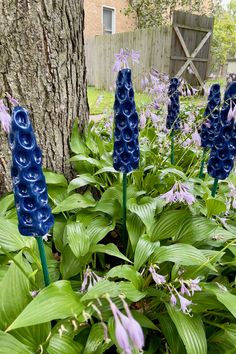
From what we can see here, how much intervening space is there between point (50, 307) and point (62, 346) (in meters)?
0.23

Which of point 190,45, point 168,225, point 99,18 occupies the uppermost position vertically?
point 99,18

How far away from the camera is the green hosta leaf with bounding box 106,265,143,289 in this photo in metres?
1.38

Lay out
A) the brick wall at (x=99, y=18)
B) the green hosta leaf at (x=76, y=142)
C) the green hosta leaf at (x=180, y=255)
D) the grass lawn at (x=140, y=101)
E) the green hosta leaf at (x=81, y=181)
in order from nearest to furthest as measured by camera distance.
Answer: the green hosta leaf at (x=180, y=255)
the green hosta leaf at (x=81, y=181)
the green hosta leaf at (x=76, y=142)
the grass lawn at (x=140, y=101)
the brick wall at (x=99, y=18)

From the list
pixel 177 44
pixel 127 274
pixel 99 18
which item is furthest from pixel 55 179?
pixel 99 18

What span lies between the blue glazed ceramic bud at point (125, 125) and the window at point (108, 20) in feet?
55.9

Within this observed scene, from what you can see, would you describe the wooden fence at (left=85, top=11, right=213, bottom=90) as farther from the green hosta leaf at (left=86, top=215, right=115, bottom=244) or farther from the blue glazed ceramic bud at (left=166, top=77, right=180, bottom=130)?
the green hosta leaf at (left=86, top=215, right=115, bottom=244)

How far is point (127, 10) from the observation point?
A: 15.7 metres

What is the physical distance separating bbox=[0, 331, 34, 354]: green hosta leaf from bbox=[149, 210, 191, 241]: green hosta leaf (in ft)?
2.81

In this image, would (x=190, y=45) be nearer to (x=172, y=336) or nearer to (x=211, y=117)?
(x=211, y=117)

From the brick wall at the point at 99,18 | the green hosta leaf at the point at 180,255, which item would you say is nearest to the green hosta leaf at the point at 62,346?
the green hosta leaf at the point at 180,255

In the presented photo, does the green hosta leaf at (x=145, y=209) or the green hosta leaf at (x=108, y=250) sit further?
the green hosta leaf at (x=145, y=209)

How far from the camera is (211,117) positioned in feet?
7.10

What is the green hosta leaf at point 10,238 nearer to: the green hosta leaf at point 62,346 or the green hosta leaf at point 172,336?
the green hosta leaf at point 62,346

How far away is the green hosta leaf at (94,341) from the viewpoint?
1.25 meters
